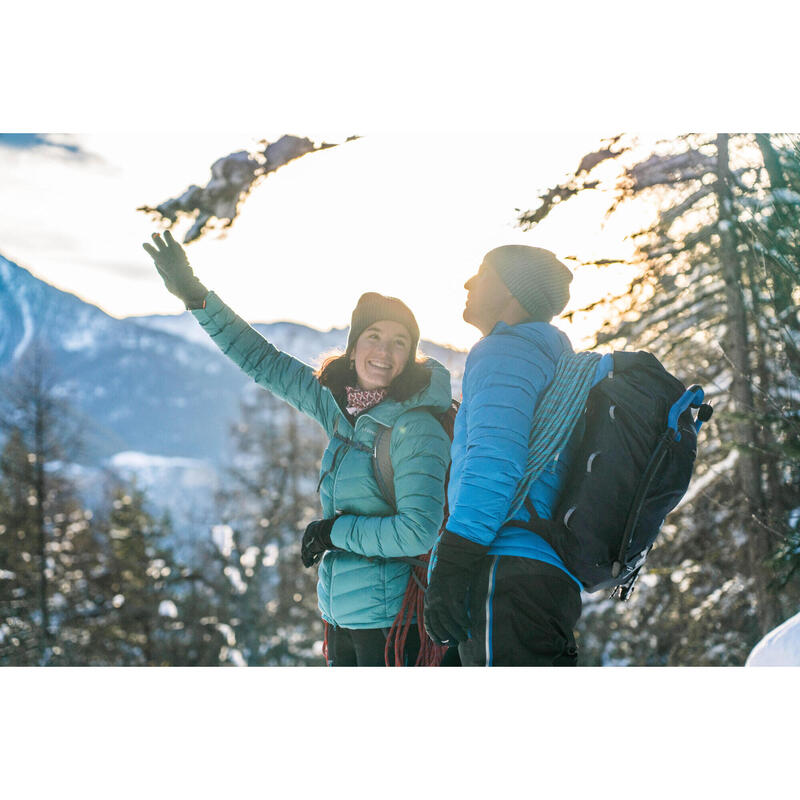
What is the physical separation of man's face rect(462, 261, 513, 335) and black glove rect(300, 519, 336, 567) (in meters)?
0.68

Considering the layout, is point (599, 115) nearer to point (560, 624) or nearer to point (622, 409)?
point (622, 409)

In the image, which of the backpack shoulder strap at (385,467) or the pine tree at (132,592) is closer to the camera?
the backpack shoulder strap at (385,467)

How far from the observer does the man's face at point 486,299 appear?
5.95 feet

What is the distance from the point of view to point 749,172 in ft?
14.6

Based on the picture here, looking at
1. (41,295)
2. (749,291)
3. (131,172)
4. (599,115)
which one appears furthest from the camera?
(41,295)

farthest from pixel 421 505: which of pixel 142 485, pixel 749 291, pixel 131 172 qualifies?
pixel 142 485

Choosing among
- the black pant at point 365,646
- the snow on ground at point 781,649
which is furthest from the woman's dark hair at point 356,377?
the snow on ground at point 781,649

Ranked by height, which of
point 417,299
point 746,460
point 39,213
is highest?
point 39,213

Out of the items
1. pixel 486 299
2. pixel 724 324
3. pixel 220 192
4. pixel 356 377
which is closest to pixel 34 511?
pixel 220 192

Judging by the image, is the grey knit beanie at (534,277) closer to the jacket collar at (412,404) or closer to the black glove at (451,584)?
the jacket collar at (412,404)

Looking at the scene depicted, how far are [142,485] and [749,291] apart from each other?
13.4 m

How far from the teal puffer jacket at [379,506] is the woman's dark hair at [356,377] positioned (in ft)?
0.09

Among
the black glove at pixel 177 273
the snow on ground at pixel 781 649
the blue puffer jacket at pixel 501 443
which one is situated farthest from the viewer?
the snow on ground at pixel 781 649

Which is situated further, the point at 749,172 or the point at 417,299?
the point at 749,172
